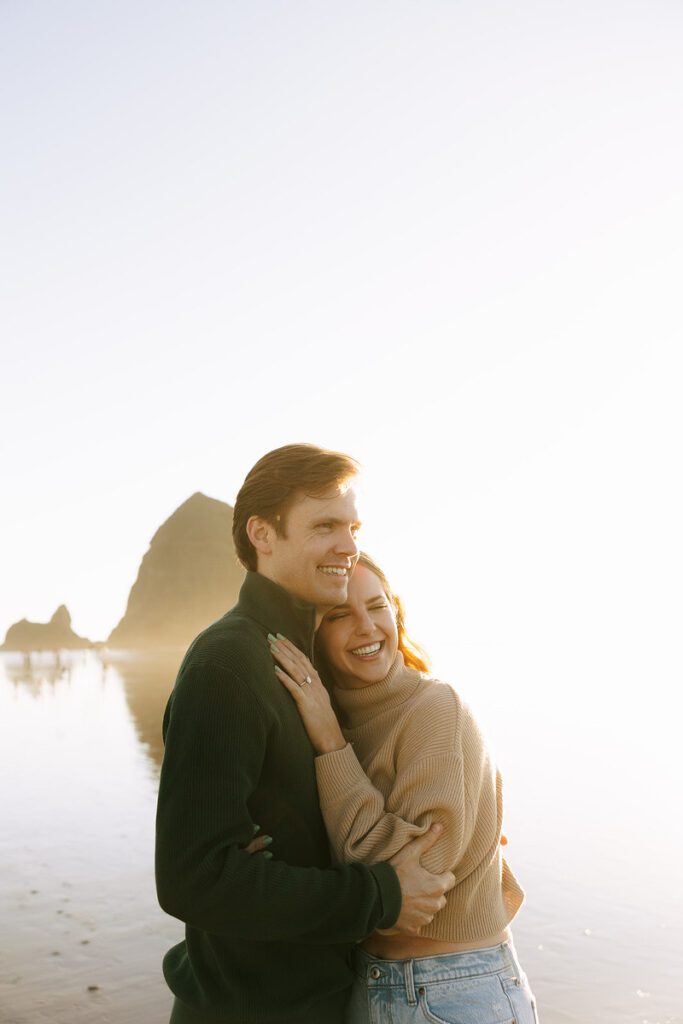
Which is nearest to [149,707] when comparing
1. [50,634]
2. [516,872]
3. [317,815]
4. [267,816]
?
[516,872]

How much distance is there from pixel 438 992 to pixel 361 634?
113cm

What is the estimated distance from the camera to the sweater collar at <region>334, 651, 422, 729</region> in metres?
3.10

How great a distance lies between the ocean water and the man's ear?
183 inches

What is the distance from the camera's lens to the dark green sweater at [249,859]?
2271 mm

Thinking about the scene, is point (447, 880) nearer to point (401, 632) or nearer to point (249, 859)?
point (249, 859)

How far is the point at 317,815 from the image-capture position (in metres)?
2.64

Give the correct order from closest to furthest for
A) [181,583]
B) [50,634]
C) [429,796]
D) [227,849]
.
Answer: [227,849] < [429,796] < [181,583] < [50,634]

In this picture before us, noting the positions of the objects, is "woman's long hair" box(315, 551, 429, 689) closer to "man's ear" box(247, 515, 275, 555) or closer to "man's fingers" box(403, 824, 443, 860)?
"man's ear" box(247, 515, 275, 555)

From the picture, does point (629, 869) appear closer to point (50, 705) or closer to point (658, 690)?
point (50, 705)

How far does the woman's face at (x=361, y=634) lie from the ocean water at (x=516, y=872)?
421 centimetres

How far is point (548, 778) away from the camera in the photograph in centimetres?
1529

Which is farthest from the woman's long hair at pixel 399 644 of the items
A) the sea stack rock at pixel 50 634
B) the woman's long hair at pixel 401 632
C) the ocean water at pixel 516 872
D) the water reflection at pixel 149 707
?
the sea stack rock at pixel 50 634

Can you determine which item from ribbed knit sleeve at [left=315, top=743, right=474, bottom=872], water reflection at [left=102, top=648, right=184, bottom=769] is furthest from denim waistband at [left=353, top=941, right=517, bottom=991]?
water reflection at [left=102, top=648, right=184, bottom=769]

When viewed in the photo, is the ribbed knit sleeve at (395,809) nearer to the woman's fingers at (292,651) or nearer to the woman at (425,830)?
the woman at (425,830)
